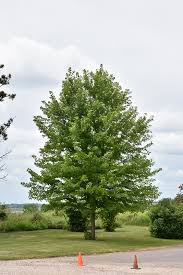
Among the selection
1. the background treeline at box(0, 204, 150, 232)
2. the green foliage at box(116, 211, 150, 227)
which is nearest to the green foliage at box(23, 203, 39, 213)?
the background treeline at box(0, 204, 150, 232)

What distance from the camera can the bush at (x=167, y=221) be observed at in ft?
136

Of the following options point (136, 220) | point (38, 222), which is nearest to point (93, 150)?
point (38, 222)

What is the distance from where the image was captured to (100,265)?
21.8m

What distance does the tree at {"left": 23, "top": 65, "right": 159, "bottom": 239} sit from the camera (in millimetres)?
34375

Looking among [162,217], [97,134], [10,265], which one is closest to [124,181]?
[97,134]

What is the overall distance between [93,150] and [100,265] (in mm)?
13429

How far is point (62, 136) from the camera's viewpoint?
35938 millimetres

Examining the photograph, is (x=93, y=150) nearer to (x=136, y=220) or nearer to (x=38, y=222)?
(x=38, y=222)

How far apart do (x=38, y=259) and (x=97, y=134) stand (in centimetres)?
1203

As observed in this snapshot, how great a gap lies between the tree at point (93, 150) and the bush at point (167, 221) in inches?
216

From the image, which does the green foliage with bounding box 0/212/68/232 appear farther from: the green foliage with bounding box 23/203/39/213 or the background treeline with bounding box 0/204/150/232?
the green foliage with bounding box 23/203/39/213

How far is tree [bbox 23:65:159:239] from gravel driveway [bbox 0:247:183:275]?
785cm

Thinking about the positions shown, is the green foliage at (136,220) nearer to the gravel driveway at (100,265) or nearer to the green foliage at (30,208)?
the green foliage at (30,208)

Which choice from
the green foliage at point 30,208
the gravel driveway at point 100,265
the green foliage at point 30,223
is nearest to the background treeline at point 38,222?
the green foliage at point 30,223
